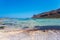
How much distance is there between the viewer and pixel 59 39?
27.7 ft

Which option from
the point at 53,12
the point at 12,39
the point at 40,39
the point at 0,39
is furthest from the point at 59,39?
the point at 53,12

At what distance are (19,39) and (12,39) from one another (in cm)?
39

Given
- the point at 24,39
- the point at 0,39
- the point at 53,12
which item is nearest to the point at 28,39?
the point at 24,39

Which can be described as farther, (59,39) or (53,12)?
(53,12)

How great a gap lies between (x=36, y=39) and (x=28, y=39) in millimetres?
447

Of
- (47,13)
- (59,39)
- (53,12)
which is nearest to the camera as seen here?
(59,39)

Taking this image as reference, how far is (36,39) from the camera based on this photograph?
28.2ft

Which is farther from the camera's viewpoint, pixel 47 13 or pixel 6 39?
pixel 47 13

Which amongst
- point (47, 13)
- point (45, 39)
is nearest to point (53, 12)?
point (47, 13)

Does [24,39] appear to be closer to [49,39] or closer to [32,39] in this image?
[32,39]

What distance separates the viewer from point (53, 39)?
8.50 meters

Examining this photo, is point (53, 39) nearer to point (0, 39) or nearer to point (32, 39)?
point (32, 39)

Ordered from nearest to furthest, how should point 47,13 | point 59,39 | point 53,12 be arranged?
point 59,39, point 53,12, point 47,13

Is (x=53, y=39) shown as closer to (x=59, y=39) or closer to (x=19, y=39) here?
(x=59, y=39)
